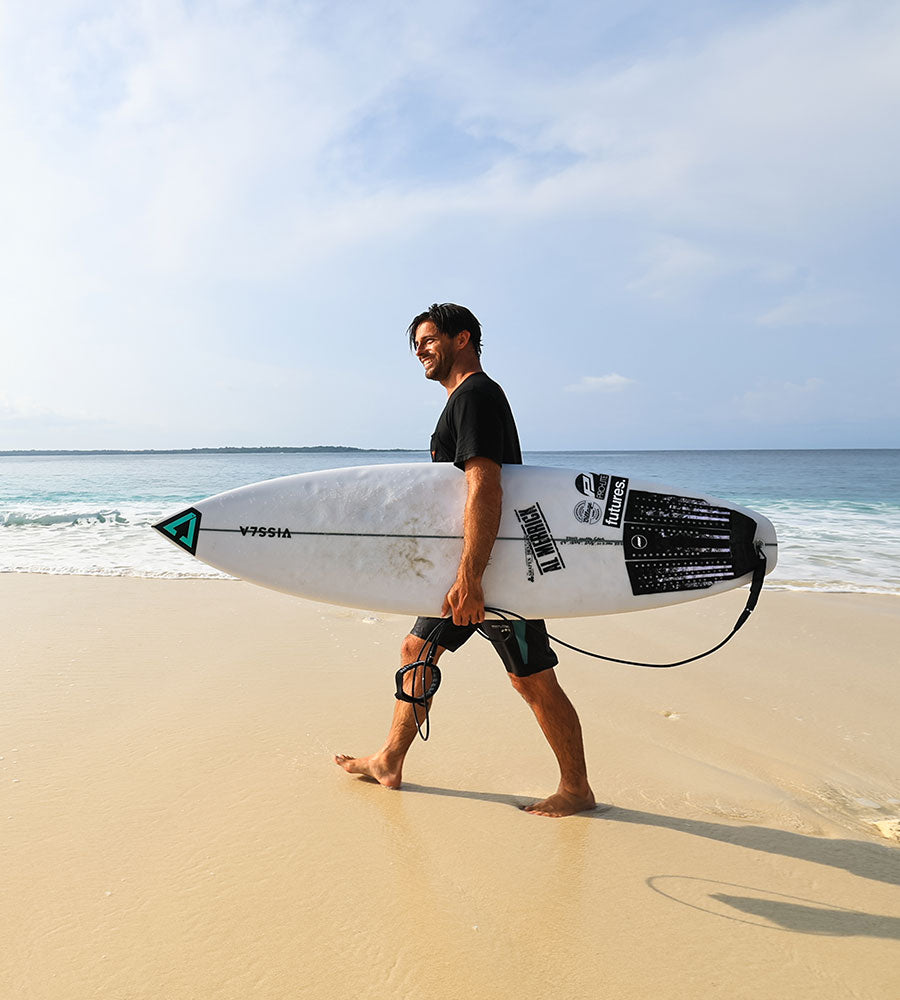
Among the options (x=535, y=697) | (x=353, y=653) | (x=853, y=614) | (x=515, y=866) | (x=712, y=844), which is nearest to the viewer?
(x=515, y=866)

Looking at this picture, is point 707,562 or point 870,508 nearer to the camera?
point 707,562

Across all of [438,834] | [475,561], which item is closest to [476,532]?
[475,561]

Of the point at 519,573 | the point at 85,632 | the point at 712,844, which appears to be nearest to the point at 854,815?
the point at 712,844

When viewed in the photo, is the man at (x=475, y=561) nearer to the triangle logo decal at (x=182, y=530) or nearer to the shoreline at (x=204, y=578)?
the triangle logo decal at (x=182, y=530)

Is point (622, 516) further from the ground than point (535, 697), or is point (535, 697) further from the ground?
point (622, 516)

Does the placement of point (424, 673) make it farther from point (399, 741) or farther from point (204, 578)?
point (204, 578)

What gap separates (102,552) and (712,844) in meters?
7.02

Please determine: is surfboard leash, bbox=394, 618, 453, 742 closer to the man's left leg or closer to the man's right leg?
the man's right leg

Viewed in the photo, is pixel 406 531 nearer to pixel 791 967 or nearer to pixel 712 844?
pixel 712 844

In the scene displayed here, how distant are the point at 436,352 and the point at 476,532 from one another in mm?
646

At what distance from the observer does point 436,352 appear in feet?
7.47

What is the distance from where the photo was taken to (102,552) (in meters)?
7.43

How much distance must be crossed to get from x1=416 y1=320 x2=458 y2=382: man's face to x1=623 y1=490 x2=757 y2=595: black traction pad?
818 millimetres

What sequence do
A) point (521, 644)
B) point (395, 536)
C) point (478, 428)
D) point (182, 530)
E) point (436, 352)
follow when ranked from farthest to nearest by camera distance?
point (182, 530) < point (395, 536) < point (436, 352) < point (521, 644) < point (478, 428)
